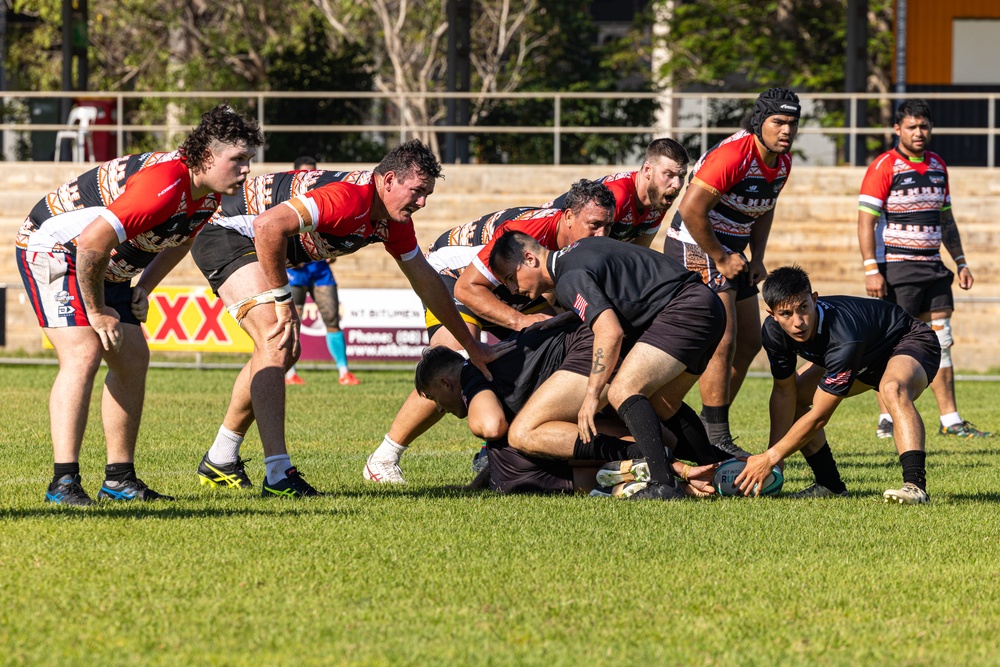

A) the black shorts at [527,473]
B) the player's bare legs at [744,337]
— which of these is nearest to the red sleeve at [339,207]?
A: the black shorts at [527,473]

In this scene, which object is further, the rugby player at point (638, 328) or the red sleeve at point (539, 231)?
the red sleeve at point (539, 231)

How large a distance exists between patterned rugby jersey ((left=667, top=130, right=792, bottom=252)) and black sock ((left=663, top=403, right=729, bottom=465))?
172 cm

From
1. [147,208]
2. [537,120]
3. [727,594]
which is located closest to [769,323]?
[727,594]

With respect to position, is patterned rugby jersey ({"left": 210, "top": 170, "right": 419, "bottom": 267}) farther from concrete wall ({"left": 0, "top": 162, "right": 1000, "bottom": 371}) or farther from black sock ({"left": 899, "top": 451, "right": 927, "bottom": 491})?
concrete wall ({"left": 0, "top": 162, "right": 1000, "bottom": 371})

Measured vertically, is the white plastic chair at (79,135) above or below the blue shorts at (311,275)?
above

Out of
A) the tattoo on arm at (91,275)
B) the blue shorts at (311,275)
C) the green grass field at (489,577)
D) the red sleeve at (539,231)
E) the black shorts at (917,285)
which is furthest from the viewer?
the blue shorts at (311,275)

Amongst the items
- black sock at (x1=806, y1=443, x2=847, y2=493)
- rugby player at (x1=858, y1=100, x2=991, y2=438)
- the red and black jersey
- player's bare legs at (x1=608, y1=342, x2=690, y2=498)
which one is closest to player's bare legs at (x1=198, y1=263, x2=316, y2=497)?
the red and black jersey

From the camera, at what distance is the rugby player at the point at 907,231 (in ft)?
33.9

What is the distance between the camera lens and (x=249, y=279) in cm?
727

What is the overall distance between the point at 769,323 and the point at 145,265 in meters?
3.05

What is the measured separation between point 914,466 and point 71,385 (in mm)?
3987

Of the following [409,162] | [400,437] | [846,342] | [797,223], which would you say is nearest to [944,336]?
[846,342]

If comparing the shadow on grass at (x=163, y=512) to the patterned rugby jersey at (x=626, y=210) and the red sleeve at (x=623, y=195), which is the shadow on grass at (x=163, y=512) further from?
the red sleeve at (x=623, y=195)

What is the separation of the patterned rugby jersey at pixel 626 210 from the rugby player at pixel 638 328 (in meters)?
0.90
